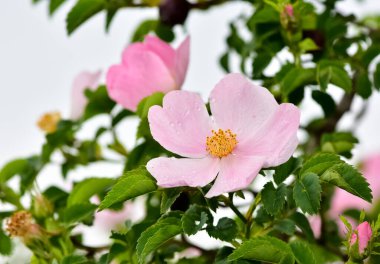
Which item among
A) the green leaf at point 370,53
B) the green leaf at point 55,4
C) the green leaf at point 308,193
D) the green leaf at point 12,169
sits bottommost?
the green leaf at point 12,169

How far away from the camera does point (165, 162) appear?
2.28ft

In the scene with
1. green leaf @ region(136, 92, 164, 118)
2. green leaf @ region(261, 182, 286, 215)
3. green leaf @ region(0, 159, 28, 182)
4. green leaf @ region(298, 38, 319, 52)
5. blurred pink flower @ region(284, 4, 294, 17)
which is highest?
blurred pink flower @ region(284, 4, 294, 17)

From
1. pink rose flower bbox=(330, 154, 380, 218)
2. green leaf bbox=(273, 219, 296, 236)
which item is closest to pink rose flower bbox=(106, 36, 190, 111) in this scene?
green leaf bbox=(273, 219, 296, 236)

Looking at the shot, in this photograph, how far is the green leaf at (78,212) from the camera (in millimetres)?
828

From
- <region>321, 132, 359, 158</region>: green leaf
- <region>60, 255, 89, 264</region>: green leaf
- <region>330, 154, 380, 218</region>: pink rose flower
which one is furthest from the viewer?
<region>330, 154, 380, 218</region>: pink rose flower

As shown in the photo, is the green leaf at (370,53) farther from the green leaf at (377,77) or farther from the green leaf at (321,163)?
the green leaf at (321,163)

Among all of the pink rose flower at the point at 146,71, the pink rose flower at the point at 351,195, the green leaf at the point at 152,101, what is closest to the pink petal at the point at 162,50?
the pink rose flower at the point at 146,71

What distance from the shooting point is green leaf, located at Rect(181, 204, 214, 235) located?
26.9 inches

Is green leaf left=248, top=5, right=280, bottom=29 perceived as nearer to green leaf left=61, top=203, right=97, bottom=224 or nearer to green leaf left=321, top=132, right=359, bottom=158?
green leaf left=321, top=132, right=359, bottom=158

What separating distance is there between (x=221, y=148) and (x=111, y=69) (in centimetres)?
23

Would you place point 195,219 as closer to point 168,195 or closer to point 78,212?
point 168,195

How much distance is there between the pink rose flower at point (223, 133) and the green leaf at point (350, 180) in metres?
0.04

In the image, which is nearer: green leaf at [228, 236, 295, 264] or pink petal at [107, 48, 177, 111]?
green leaf at [228, 236, 295, 264]

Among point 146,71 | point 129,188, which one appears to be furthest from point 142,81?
point 129,188
